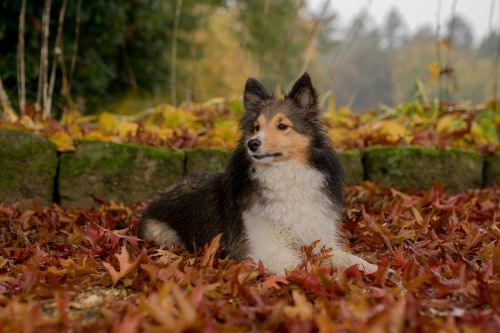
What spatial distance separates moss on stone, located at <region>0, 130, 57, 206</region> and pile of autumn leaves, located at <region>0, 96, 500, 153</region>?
188 millimetres

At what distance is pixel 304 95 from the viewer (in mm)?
3715

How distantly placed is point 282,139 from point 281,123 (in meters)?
0.16

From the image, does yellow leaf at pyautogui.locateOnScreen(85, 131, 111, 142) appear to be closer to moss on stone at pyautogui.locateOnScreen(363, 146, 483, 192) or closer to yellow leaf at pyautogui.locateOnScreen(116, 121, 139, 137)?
yellow leaf at pyautogui.locateOnScreen(116, 121, 139, 137)

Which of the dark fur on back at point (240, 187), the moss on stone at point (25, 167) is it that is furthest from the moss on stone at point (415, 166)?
the moss on stone at point (25, 167)

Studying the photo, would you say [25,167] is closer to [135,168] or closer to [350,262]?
[135,168]

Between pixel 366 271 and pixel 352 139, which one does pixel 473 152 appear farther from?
pixel 366 271

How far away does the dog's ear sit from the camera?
367 cm

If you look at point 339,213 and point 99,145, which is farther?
point 99,145

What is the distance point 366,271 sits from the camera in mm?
3035

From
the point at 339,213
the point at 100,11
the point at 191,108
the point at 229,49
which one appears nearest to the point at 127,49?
the point at 100,11

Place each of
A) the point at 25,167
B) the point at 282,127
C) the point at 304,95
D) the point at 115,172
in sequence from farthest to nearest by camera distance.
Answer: the point at 115,172
the point at 25,167
the point at 304,95
the point at 282,127

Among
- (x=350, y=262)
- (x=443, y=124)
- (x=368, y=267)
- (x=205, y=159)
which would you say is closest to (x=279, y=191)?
(x=350, y=262)

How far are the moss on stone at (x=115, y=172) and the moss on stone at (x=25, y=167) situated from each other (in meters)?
0.17

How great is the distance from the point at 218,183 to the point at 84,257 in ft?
4.14
